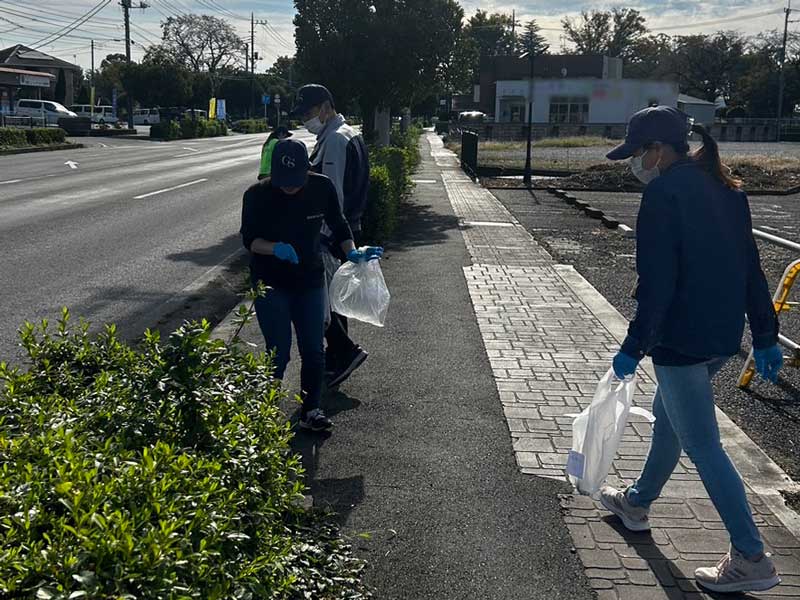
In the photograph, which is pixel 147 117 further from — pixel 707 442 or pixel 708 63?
pixel 707 442

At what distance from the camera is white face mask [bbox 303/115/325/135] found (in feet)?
19.4

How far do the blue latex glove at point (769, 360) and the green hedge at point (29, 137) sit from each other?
35.8 metres

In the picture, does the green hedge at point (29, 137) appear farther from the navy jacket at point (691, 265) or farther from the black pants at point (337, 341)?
the navy jacket at point (691, 265)

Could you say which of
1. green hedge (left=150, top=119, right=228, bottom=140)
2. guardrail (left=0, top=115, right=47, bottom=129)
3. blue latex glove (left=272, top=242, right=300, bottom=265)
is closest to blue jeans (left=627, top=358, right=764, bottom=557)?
blue latex glove (left=272, top=242, right=300, bottom=265)

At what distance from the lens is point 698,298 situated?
346 cm

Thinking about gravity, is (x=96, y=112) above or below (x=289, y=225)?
above

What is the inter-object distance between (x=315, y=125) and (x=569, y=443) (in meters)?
2.70

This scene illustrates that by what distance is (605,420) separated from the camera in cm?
386

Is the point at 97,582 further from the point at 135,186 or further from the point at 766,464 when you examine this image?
the point at 135,186

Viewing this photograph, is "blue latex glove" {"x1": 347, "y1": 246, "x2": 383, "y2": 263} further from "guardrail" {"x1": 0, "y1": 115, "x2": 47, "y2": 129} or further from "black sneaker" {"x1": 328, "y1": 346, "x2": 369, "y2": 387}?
"guardrail" {"x1": 0, "y1": 115, "x2": 47, "y2": 129}

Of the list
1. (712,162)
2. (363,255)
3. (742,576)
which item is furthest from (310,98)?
(742,576)

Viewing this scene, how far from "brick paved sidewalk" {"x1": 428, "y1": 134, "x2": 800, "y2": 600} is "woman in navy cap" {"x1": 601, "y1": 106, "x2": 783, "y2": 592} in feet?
0.97

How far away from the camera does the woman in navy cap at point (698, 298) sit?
11.2 feet

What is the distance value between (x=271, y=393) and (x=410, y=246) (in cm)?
968
